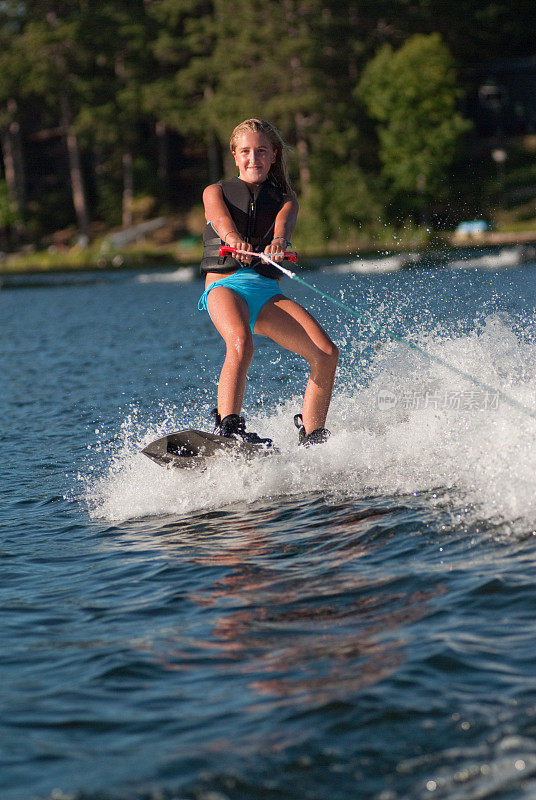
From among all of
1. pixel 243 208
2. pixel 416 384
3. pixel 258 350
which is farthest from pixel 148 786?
pixel 258 350

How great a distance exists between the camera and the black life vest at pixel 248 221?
6367mm

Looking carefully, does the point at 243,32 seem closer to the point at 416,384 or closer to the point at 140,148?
the point at 140,148

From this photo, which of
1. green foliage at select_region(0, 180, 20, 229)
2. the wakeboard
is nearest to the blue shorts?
the wakeboard

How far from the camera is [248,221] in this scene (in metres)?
6.39

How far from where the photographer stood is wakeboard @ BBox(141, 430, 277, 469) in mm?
6090

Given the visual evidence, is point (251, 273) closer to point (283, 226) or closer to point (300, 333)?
point (283, 226)

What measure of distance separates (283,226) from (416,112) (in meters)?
Answer: 46.6

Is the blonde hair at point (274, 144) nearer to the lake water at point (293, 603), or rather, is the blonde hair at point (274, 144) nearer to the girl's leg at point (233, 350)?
the girl's leg at point (233, 350)

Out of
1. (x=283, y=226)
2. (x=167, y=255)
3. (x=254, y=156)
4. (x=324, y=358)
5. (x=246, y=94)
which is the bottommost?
(x=167, y=255)

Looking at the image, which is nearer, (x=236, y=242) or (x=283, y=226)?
(x=236, y=242)

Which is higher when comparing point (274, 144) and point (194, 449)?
point (274, 144)

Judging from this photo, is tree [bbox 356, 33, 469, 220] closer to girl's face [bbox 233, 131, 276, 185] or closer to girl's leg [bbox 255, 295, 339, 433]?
girl's face [bbox 233, 131, 276, 185]

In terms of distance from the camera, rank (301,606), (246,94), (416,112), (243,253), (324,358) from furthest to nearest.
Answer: (246,94) < (416,112) < (324,358) < (243,253) < (301,606)

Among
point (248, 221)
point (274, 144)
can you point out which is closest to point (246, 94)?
point (274, 144)
